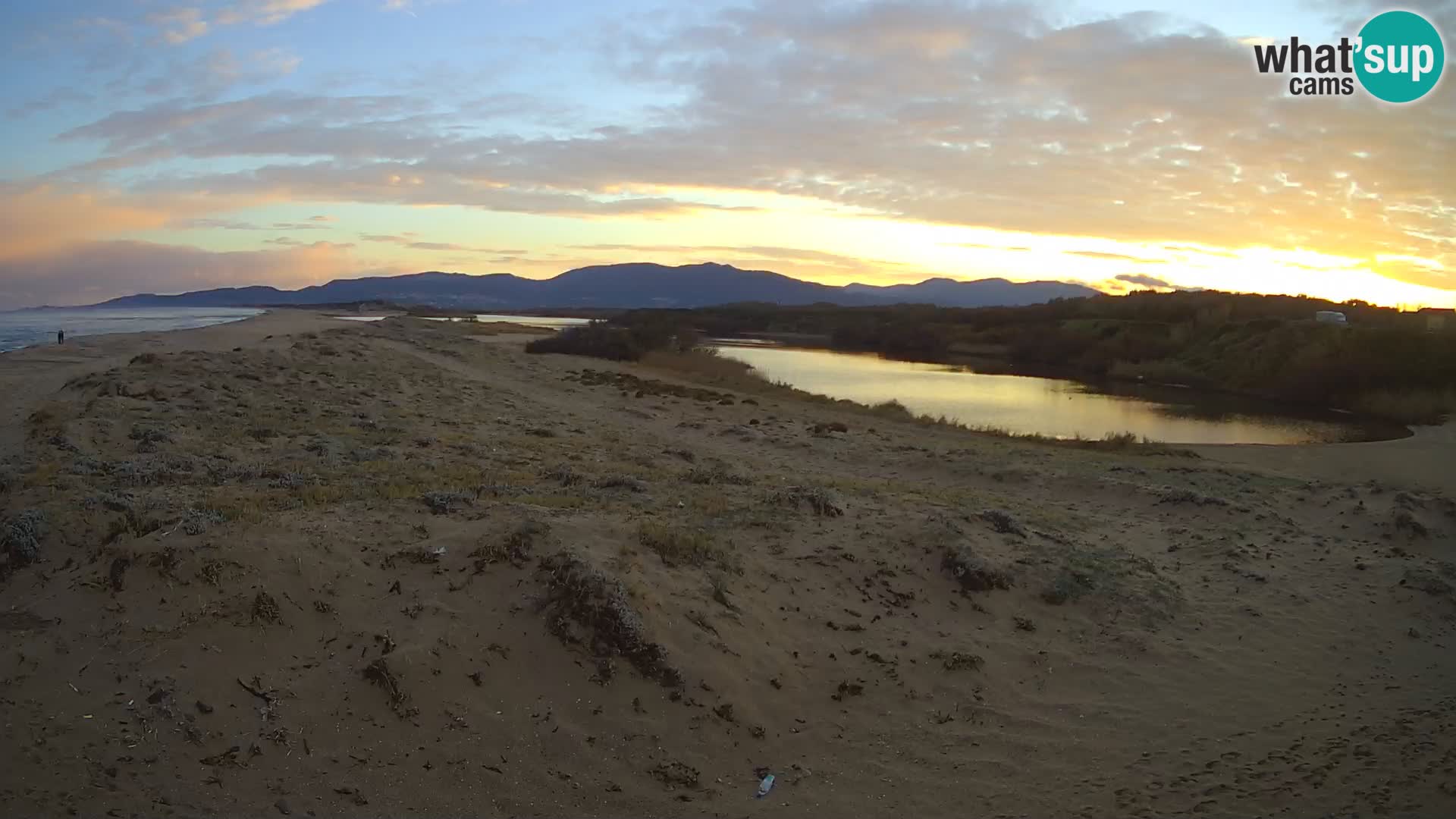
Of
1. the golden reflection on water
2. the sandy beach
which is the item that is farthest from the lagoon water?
the sandy beach

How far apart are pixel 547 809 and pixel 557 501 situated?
3510 millimetres

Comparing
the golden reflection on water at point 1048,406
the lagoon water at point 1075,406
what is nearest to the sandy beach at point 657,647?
the golden reflection on water at point 1048,406

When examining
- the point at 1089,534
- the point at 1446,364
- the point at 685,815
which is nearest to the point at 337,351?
the point at 1089,534

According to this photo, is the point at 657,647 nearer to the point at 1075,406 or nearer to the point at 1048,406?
the point at 1048,406

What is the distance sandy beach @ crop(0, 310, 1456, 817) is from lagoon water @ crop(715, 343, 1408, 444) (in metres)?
17.1

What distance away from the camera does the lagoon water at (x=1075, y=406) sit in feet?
85.1

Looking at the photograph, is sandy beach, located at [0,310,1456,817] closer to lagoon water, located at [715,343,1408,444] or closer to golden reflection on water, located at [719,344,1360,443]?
golden reflection on water, located at [719,344,1360,443]

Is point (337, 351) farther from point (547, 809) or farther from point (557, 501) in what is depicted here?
point (547, 809)

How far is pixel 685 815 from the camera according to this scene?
4.21m

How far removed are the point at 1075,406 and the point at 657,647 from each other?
2989 centimetres

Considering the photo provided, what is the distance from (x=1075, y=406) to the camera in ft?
105

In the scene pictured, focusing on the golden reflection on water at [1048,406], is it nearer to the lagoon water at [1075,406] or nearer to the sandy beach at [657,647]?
the lagoon water at [1075,406]

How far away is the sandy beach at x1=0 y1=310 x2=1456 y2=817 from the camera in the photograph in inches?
169

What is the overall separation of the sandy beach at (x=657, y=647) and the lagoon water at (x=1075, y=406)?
17.1m
